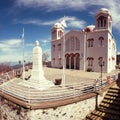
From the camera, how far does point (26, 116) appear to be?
366 inches

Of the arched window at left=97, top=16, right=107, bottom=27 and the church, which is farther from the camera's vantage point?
the arched window at left=97, top=16, right=107, bottom=27

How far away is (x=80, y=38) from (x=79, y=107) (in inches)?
758

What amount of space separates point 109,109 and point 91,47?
56.9 ft

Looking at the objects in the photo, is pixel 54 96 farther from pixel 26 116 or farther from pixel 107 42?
pixel 107 42

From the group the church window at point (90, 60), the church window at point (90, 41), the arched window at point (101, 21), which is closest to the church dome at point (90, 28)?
the church window at point (90, 41)

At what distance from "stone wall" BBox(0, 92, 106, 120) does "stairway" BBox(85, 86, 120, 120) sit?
39 centimetres

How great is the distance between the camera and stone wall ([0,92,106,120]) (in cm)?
934

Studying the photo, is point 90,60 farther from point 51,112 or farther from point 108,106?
point 51,112

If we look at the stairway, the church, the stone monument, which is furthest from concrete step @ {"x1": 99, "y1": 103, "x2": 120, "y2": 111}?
the church

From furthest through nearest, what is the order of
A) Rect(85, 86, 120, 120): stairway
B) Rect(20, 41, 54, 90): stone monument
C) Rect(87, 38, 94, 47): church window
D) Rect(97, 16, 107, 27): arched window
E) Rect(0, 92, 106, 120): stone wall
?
Rect(87, 38, 94, 47): church window
Rect(97, 16, 107, 27): arched window
Rect(20, 41, 54, 90): stone monument
Rect(85, 86, 120, 120): stairway
Rect(0, 92, 106, 120): stone wall

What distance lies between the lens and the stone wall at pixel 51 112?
30.6 ft

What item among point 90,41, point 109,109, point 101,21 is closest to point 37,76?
point 109,109

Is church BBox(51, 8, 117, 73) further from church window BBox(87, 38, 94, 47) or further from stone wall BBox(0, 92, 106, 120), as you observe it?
stone wall BBox(0, 92, 106, 120)

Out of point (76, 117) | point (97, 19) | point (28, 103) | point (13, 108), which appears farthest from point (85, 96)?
point (97, 19)
